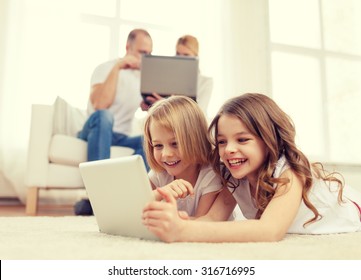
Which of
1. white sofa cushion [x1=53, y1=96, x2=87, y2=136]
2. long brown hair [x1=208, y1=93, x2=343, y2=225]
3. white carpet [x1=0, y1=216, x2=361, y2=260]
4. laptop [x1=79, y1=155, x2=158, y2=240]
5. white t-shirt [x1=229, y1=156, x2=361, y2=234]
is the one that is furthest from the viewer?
white sofa cushion [x1=53, y1=96, x2=87, y2=136]

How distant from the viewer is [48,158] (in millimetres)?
1842

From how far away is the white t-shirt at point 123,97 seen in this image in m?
2.05

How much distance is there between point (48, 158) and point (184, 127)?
1.17m

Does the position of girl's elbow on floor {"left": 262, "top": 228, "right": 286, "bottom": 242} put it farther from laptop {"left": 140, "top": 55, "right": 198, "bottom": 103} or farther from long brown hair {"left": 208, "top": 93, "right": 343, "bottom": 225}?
laptop {"left": 140, "top": 55, "right": 198, "bottom": 103}

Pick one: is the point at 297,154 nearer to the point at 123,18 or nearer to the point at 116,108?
the point at 116,108

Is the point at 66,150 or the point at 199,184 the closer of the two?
the point at 199,184

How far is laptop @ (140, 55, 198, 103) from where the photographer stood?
1690 mm

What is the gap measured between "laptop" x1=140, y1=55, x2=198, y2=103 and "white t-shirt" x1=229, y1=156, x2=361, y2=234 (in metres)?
0.85

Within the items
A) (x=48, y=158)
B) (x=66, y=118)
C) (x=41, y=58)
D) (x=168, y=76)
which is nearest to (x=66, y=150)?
(x=48, y=158)

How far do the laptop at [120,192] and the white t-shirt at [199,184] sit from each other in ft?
0.67

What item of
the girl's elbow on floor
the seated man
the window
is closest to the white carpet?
the girl's elbow on floor

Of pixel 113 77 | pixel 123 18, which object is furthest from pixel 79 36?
pixel 113 77

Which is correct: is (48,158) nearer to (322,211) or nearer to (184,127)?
(184,127)

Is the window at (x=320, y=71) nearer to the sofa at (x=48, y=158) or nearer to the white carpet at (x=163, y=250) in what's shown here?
the sofa at (x=48, y=158)
